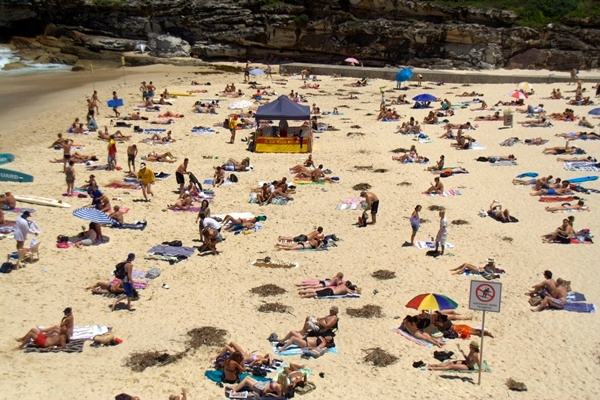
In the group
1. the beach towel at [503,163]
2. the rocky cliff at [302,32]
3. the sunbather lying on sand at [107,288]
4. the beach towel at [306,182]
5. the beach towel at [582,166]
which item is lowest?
the sunbather lying on sand at [107,288]

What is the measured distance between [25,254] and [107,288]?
8.33 feet

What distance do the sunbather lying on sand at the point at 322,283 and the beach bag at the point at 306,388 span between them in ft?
11.6

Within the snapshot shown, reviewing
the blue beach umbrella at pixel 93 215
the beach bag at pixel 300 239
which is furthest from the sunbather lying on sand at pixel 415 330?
the blue beach umbrella at pixel 93 215

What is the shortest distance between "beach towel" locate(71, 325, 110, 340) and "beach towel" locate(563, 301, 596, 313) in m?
8.46

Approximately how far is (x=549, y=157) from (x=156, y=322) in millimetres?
16727

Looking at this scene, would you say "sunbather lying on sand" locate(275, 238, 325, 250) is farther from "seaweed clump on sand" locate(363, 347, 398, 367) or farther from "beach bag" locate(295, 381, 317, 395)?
"beach bag" locate(295, 381, 317, 395)

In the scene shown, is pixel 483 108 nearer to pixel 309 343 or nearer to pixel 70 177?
pixel 70 177

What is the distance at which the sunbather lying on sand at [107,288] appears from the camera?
13.2 metres

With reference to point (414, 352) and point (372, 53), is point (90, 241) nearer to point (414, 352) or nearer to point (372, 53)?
point (414, 352)

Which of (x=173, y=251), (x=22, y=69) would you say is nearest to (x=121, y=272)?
(x=173, y=251)

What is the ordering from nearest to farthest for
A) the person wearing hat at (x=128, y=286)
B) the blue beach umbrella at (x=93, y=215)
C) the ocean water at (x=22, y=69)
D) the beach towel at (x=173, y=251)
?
the person wearing hat at (x=128, y=286) → the beach towel at (x=173, y=251) → the blue beach umbrella at (x=93, y=215) → the ocean water at (x=22, y=69)

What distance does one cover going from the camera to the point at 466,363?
10.6m

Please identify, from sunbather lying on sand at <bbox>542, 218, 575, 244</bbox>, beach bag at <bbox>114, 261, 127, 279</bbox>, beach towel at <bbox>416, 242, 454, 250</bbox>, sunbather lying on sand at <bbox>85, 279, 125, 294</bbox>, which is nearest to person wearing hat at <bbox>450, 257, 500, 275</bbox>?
beach towel at <bbox>416, 242, 454, 250</bbox>

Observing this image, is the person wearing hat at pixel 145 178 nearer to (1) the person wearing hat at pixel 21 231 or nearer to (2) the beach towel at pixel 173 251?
(2) the beach towel at pixel 173 251
